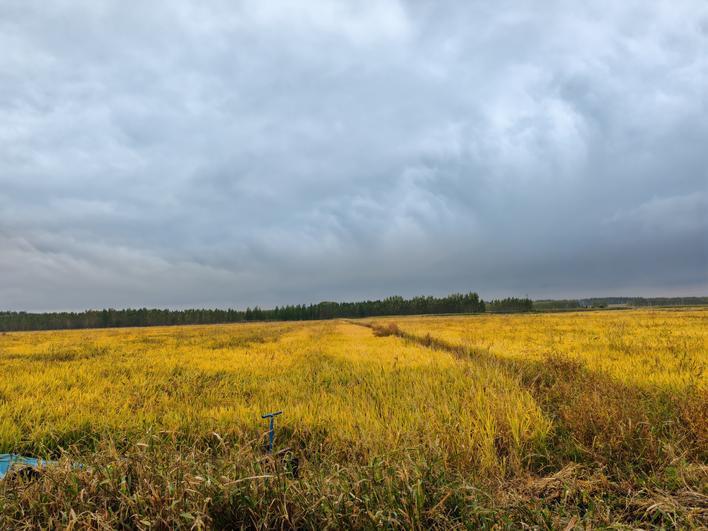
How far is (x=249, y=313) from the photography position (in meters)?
156

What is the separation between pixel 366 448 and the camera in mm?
3992

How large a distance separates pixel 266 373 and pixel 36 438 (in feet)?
17.1

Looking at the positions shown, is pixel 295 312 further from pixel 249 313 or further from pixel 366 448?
pixel 366 448

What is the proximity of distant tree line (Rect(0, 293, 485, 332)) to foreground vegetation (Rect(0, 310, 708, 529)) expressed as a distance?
136m

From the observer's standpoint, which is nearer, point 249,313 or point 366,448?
point 366,448

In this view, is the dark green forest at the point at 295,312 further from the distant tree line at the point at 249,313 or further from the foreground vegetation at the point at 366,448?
the foreground vegetation at the point at 366,448

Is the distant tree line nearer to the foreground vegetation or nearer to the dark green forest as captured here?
the dark green forest

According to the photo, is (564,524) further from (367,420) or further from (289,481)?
(367,420)

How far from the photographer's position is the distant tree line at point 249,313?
403ft

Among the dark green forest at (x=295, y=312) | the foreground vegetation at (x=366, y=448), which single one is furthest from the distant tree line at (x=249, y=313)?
the foreground vegetation at (x=366, y=448)

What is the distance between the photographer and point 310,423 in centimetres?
516

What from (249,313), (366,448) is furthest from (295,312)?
(366,448)

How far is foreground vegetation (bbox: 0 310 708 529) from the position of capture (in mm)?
2502

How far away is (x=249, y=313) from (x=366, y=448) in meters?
161
